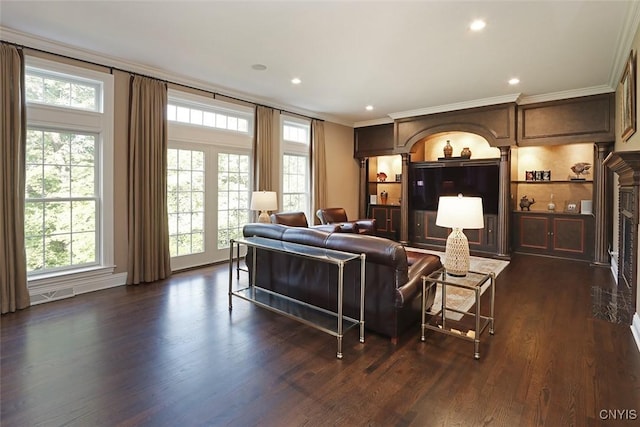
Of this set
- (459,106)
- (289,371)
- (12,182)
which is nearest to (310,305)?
(289,371)

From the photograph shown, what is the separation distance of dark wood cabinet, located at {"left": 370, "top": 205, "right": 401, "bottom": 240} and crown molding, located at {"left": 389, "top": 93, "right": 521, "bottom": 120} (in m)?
2.18

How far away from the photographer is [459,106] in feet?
21.6

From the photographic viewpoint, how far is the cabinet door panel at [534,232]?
253 inches

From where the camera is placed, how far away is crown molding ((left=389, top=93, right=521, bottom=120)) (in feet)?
19.7

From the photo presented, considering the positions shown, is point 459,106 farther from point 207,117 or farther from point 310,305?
point 310,305

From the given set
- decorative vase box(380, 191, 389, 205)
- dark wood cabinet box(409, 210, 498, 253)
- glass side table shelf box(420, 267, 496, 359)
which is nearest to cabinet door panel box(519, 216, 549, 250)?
dark wood cabinet box(409, 210, 498, 253)

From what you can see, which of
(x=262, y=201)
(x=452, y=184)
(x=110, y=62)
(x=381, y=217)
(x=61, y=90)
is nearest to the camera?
(x=61, y=90)

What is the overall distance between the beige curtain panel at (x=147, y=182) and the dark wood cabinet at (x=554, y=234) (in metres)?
6.46

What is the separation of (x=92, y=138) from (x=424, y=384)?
4652 millimetres

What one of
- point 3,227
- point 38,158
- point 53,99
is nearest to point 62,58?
point 53,99

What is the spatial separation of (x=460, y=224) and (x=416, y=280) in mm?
642

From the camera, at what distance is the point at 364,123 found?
8.38m

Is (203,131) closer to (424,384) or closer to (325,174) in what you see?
(325,174)

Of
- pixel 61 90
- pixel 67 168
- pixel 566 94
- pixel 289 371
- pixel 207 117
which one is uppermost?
pixel 566 94
